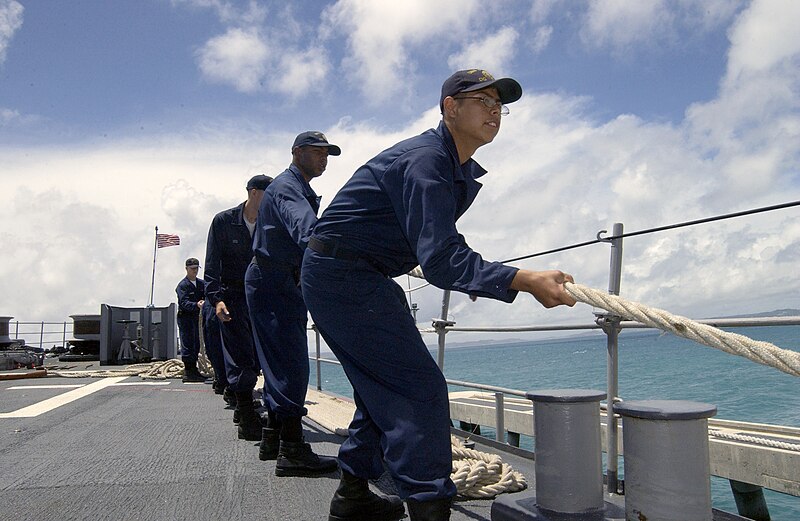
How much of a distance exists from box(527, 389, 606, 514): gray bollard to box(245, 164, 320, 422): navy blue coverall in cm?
135

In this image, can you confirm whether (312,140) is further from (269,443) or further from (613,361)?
(613,361)

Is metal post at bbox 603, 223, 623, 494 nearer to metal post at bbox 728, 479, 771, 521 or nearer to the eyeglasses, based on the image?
the eyeglasses

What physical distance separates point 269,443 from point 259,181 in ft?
5.52

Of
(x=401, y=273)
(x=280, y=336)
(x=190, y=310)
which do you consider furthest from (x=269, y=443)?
(x=190, y=310)

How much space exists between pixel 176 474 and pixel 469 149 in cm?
182

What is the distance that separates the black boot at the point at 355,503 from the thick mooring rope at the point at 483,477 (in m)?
0.31

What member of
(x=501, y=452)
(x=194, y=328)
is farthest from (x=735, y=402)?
(x=501, y=452)

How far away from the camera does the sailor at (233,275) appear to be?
4160mm

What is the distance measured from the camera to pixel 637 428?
160 centimetres

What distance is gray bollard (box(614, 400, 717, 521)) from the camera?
1.52 meters

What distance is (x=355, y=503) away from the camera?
200cm

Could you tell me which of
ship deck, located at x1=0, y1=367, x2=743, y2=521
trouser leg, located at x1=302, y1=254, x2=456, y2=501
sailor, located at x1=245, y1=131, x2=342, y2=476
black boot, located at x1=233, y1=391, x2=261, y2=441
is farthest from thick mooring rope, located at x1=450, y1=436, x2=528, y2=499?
black boot, located at x1=233, y1=391, x2=261, y2=441

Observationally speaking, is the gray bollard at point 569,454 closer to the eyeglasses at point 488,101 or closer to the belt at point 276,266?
the eyeglasses at point 488,101

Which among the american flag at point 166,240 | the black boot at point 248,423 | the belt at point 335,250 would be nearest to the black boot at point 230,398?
the black boot at point 248,423
